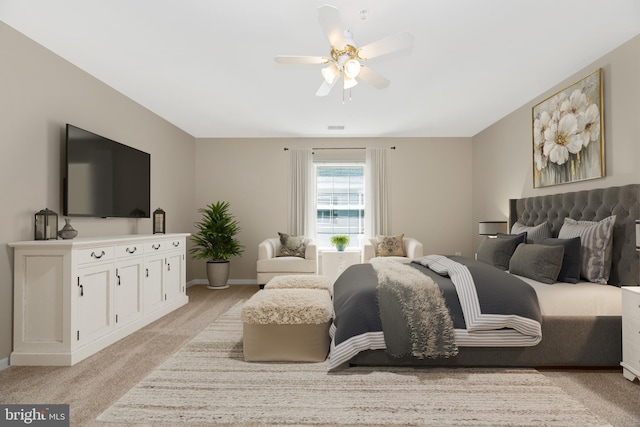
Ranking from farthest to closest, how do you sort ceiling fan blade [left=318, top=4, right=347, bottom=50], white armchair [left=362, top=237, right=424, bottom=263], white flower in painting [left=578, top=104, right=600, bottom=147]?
white armchair [left=362, top=237, right=424, bottom=263] < white flower in painting [left=578, top=104, right=600, bottom=147] < ceiling fan blade [left=318, top=4, right=347, bottom=50]

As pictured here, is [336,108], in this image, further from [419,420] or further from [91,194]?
[419,420]

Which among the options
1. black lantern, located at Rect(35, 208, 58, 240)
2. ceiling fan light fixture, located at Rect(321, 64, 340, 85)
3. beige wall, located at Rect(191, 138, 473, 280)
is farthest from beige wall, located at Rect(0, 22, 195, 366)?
ceiling fan light fixture, located at Rect(321, 64, 340, 85)

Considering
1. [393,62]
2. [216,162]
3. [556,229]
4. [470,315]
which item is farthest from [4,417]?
[216,162]

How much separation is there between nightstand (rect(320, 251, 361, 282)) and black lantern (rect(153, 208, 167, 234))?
2.48 metres

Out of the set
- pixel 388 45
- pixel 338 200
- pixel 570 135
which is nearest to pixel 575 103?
pixel 570 135

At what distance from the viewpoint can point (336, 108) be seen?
479cm

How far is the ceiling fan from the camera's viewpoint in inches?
88.5

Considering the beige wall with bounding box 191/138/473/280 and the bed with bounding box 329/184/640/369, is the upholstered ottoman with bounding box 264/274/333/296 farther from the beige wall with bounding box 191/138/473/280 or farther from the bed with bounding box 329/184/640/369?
the beige wall with bounding box 191/138/473/280

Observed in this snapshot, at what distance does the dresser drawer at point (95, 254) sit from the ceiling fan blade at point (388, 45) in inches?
102

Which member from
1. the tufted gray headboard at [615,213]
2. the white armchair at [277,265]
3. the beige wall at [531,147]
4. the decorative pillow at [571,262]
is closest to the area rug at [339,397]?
the decorative pillow at [571,262]

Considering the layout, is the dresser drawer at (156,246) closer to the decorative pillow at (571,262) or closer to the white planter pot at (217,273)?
the white planter pot at (217,273)

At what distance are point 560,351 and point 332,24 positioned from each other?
2.69m

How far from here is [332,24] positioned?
2.25 meters

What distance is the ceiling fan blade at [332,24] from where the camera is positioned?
2.10 meters
